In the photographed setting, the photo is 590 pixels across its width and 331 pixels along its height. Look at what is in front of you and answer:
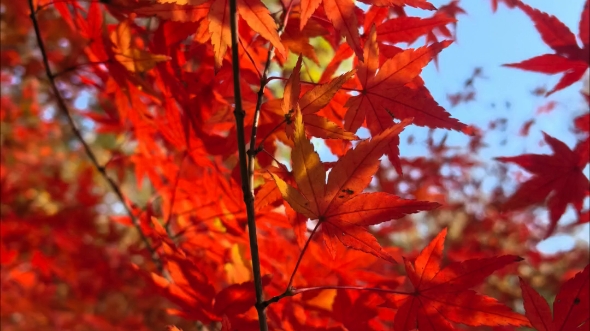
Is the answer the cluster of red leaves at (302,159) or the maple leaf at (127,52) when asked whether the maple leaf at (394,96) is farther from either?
the maple leaf at (127,52)

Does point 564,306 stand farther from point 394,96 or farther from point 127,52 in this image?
point 127,52

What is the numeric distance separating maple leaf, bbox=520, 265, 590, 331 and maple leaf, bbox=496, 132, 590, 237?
0.31 m

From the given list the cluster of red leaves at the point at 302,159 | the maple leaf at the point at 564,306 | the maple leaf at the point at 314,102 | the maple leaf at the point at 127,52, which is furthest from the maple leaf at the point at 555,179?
A: the maple leaf at the point at 127,52

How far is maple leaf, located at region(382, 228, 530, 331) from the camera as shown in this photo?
1.79 feet

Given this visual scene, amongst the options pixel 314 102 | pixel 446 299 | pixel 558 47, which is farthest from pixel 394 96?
pixel 558 47

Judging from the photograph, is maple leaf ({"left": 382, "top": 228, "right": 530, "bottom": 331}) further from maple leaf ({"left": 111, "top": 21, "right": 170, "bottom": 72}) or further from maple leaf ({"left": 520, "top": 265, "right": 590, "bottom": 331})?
maple leaf ({"left": 111, "top": 21, "right": 170, "bottom": 72})

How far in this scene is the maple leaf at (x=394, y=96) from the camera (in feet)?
2.01

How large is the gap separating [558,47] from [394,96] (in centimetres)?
40

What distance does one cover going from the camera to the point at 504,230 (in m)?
3.29

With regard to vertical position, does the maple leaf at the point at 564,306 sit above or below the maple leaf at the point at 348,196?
below

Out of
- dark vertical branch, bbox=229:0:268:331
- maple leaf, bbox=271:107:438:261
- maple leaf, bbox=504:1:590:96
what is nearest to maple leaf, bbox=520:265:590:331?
maple leaf, bbox=271:107:438:261

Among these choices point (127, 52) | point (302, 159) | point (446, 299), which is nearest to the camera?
point (302, 159)

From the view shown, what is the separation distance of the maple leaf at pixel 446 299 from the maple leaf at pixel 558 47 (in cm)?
43

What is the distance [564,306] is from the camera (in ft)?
1.85
